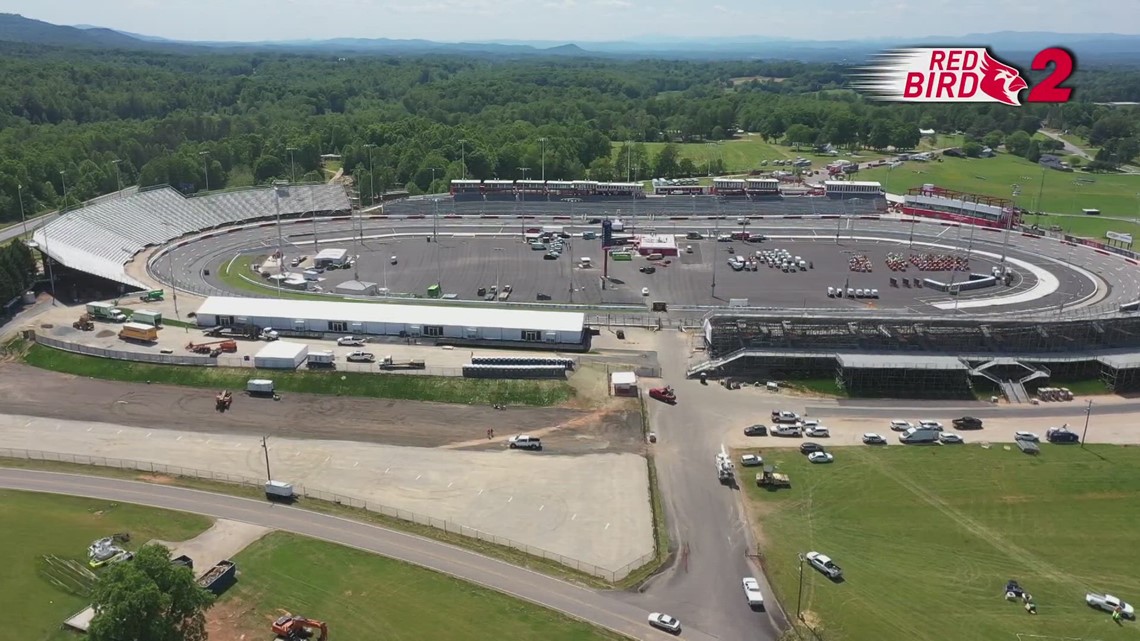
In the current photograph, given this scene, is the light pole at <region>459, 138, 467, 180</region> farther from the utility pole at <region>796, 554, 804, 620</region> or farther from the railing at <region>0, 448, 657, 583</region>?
the utility pole at <region>796, 554, 804, 620</region>

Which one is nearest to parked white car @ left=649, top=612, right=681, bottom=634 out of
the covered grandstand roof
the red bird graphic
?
the covered grandstand roof

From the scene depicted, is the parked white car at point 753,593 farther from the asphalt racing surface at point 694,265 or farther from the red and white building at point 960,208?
the red and white building at point 960,208

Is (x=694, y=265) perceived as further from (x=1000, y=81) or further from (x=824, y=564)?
(x=824, y=564)

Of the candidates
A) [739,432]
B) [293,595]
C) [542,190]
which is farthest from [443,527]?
[542,190]

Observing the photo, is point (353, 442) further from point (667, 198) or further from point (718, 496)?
point (667, 198)

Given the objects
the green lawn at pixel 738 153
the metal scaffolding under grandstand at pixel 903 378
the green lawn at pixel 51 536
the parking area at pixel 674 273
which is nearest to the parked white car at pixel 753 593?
the metal scaffolding under grandstand at pixel 903 378
